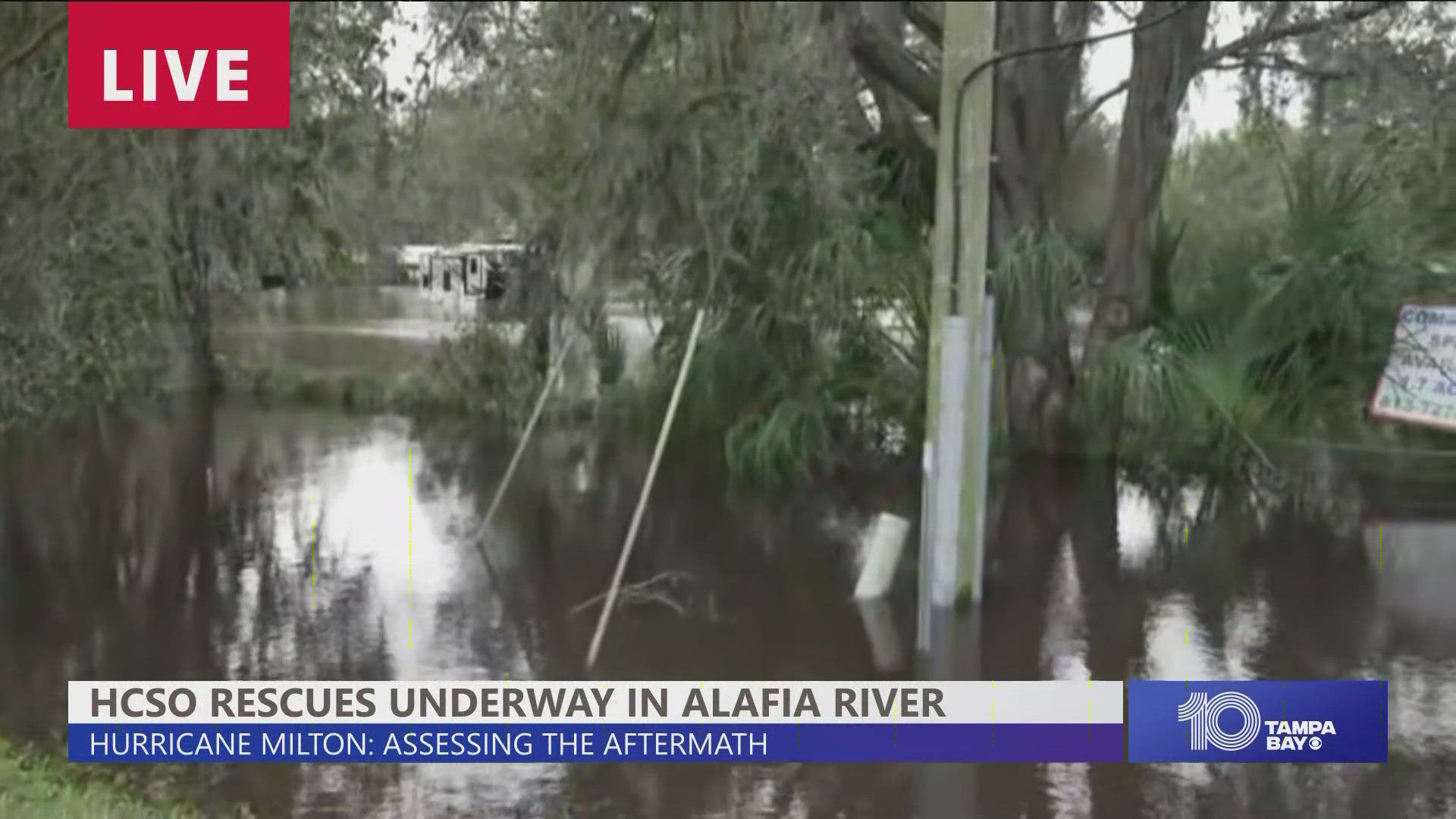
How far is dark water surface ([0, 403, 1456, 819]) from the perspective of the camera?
439 centimetres

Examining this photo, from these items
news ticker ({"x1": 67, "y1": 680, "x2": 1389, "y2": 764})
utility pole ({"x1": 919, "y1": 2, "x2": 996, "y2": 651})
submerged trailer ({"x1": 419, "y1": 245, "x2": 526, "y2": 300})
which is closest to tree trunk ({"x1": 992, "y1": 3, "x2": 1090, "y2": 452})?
utility pole ({"x1": 919, "y1": 2, "x2": 996, "y2": 651})

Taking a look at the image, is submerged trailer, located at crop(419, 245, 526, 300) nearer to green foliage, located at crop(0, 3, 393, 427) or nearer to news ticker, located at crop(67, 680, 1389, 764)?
green foliage, located at crop(0, 3, 393, 427)

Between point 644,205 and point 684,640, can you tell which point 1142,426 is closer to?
point 684,640

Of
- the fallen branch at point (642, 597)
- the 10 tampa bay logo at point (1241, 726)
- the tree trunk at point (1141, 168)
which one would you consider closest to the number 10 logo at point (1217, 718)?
the 10 tampa bay logo at point (1241, 726)

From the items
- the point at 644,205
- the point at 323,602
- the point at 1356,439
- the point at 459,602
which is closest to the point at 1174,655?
the point at 1356,439

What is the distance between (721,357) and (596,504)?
1733mm

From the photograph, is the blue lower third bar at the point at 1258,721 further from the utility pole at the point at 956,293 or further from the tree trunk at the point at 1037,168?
the tree trunk at the point at 1037,168

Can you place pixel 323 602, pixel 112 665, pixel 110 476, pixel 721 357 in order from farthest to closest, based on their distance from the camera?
pixel 110 476, pixel 721 357, pixel 323 602, pixel 112 665

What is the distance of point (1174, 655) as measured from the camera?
5.78 meters

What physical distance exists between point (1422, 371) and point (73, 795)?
4.46 meters

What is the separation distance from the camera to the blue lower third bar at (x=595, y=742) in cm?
385

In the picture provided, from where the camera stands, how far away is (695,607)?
7004mm

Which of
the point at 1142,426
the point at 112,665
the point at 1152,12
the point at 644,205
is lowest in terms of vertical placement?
the point at 112,665

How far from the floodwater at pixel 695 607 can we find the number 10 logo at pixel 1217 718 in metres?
0.37
